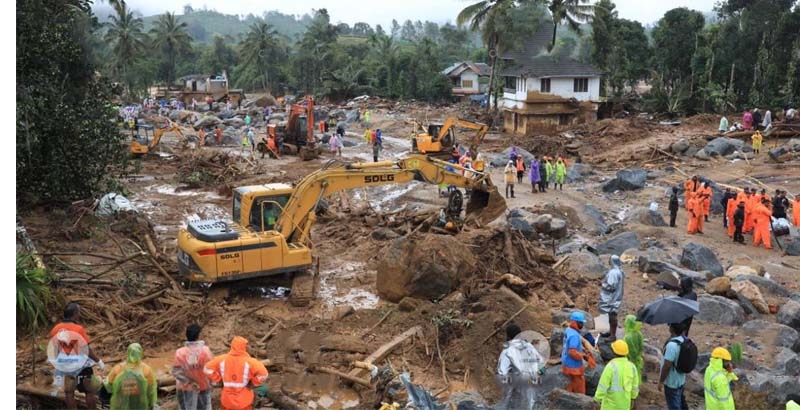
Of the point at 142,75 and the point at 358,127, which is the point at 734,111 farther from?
the point at 142,75

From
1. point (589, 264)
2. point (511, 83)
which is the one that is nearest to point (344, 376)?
point (589, 264)

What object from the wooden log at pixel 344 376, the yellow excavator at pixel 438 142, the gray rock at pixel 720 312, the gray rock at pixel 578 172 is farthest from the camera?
the yellow excavator at pixel 438 142

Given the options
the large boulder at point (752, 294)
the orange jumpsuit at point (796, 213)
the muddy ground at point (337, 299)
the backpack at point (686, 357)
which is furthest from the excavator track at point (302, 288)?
the orange jumpsuit at point (796, 213)

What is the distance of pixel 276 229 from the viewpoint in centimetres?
1363

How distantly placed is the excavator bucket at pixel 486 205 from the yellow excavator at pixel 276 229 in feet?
2.85

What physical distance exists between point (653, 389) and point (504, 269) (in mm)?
5029

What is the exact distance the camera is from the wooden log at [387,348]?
33.9 ft

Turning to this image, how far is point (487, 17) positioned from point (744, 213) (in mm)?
24211

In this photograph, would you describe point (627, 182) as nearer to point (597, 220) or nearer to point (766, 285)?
point (597, 220)

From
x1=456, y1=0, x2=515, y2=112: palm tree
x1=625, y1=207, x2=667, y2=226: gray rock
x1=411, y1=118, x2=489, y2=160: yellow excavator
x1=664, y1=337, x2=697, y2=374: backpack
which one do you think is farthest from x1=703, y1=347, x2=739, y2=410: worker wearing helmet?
x1=456, y1=0, x2=515, y2=112: palm tree

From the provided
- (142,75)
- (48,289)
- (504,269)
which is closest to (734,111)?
(504,269)

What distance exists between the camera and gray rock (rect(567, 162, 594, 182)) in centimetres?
2725

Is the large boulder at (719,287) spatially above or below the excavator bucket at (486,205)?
below

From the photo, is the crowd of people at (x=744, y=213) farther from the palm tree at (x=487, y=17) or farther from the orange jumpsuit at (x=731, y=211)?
the palm tree at (x=487, y=17)
